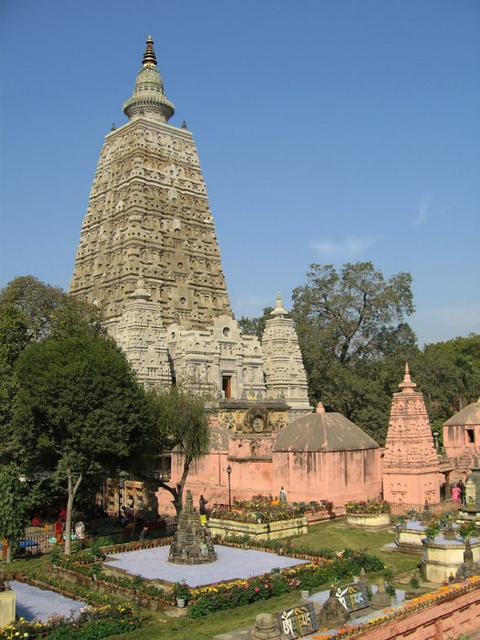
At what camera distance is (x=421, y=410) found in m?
30.9

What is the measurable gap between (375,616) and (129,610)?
5807 mm

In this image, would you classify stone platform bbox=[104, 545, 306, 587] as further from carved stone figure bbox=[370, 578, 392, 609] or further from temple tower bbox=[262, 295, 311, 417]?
temple tower bbox=[262, 295, 311, 417]

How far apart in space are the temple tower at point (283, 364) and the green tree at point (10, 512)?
93.0ft

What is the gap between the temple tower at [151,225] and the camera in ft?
170

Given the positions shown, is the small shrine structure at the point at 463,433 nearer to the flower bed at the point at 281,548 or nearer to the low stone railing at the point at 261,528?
the low stone railing at the point at 261,528

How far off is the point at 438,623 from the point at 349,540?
1099cm

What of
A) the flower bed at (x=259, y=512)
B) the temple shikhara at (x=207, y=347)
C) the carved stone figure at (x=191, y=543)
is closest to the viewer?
the carved stone figure at (x=191, y=543)

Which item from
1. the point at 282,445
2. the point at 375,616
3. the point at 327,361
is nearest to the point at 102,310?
the point at 327,361

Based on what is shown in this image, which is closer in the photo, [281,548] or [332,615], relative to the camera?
[332,615]

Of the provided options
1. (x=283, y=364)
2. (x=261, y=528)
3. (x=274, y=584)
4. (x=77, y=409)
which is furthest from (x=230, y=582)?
(x=283, y=364)

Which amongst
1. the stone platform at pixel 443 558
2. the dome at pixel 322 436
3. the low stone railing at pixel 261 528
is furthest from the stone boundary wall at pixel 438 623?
the dome at pixel 322 436

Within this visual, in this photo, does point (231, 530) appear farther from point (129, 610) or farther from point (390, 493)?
point (129, 610)

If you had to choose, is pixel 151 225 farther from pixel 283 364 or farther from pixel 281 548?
pixel 281 548

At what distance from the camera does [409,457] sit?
30.3 metres
